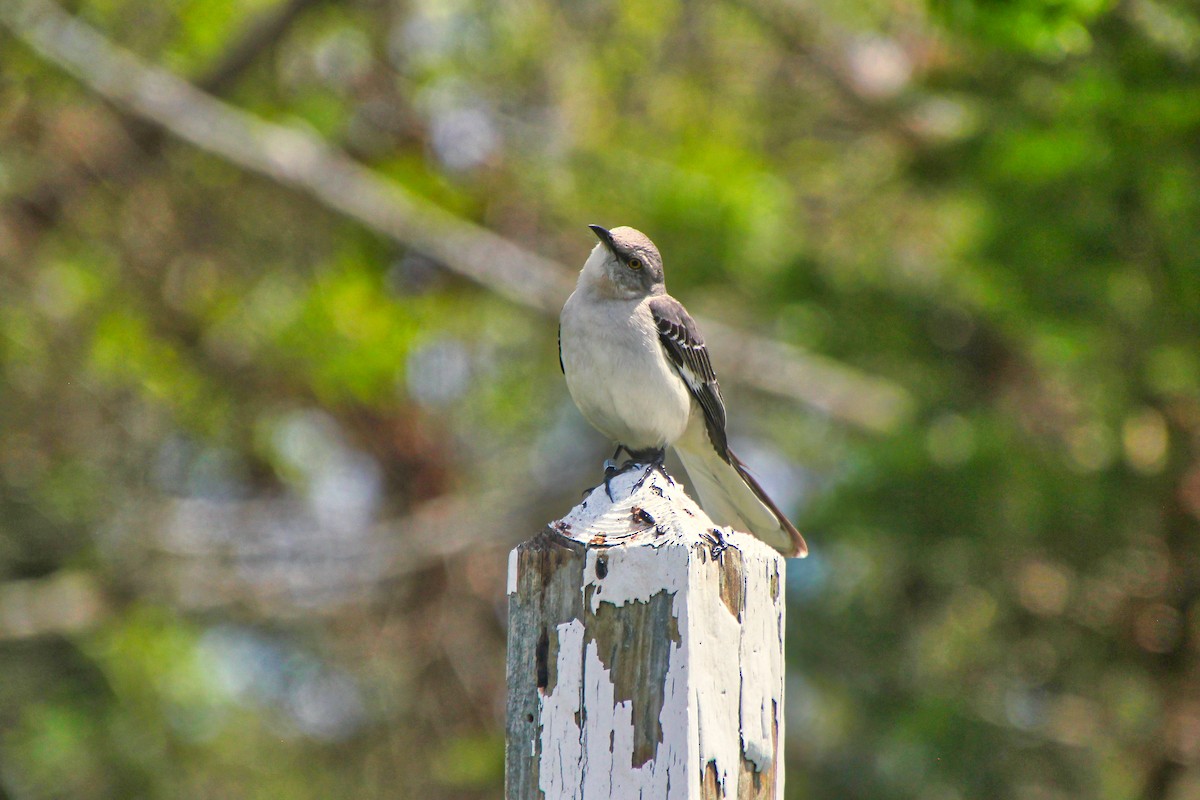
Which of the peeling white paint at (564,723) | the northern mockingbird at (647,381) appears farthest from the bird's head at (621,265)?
the peeling white paint at (564,723)

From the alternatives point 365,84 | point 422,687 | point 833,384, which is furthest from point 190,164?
point 833,384

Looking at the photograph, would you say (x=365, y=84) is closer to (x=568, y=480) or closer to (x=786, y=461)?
(x=568, y=480)

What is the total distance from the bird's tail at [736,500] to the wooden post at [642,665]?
3.21 ft

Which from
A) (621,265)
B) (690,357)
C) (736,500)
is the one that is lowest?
(736,500)

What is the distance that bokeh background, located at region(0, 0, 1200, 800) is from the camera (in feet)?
20.7

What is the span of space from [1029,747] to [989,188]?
9.54 ft

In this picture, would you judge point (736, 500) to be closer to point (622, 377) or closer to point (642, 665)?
point (622, 377)

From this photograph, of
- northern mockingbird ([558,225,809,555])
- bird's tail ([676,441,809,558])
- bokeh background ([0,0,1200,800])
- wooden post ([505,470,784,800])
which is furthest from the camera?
bokeh background ([0,0,1200,800])

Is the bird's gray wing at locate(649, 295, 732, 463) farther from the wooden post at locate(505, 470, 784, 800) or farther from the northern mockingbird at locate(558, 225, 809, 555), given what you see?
the wooden post at locate(505, 470, 784, 800)

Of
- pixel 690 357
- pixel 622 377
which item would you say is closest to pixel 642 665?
pixel 622 377

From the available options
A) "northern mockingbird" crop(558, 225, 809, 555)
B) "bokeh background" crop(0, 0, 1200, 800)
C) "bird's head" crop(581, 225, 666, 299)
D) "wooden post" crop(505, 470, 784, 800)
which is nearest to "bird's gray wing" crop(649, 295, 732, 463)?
"northern mockingbird" crop(558, 225, 809, 555)

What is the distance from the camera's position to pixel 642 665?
6.63 feet

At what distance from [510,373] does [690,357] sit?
649 cm

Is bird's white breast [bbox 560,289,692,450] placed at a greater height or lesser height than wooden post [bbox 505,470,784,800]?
greater
